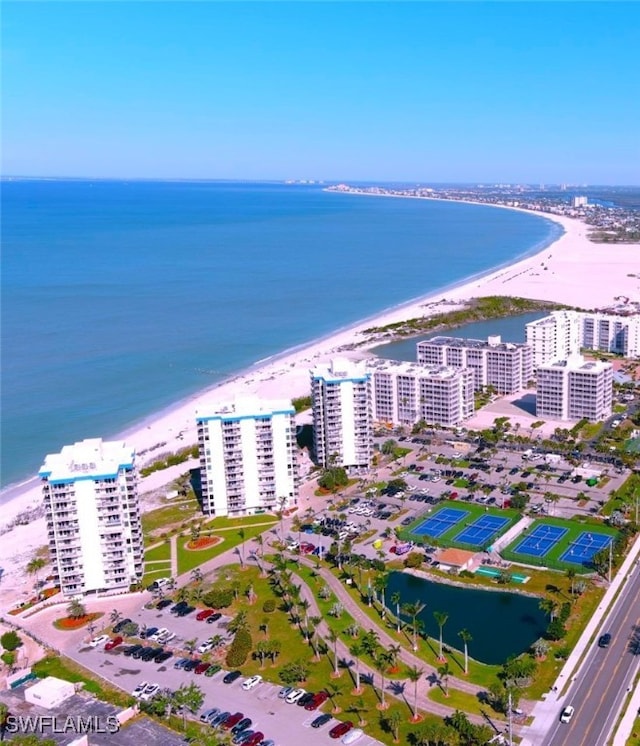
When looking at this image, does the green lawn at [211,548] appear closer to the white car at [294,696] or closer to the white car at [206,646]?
the white car at [206,646]

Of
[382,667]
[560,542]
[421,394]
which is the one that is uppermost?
[421,394]

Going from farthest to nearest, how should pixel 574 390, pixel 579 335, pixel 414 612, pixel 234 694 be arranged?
pixel 579 335, pixel 574 390, pixel 414 612, pixel 234 694

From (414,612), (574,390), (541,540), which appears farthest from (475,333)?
(414,612)

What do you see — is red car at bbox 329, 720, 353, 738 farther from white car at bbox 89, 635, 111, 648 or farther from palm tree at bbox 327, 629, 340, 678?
white car at bbox 89, 635, 111, 648

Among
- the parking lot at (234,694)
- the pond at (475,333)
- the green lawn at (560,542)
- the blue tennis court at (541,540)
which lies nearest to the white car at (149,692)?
the parking lot at (234,694)

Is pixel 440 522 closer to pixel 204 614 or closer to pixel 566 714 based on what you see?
pixel 204 614

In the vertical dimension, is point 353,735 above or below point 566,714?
below
